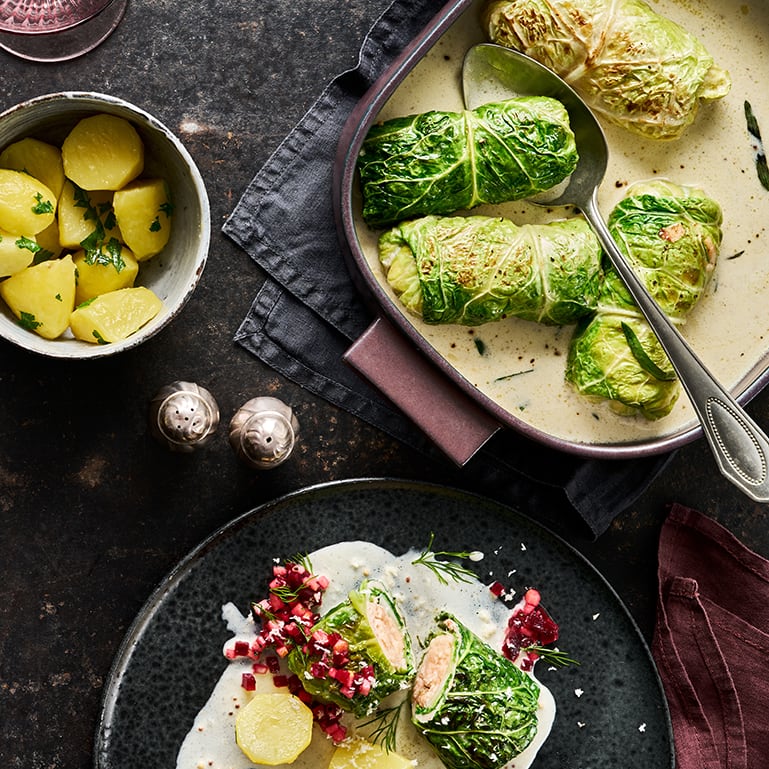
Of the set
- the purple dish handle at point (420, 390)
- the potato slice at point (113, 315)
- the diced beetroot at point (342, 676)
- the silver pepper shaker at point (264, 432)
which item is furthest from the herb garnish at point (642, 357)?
the potato slice at point (113, 315)

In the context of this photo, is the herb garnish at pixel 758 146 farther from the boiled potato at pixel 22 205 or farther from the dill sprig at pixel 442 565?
the boiled potato at pixel 22 205

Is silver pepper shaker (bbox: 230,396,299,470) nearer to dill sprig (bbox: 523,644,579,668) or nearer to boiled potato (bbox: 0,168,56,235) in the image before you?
boiled potato (bbox: 0,168,56,235)

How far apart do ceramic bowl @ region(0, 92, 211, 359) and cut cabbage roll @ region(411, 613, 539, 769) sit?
1.41 m

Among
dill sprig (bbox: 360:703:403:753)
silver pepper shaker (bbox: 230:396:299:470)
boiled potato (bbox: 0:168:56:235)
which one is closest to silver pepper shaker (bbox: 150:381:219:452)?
silver pepper shaker (bbox: 230:396:299:470)

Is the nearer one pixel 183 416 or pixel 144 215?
pixel 144 215

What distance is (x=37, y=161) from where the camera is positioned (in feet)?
9.62

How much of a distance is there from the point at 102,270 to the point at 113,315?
0.52ft

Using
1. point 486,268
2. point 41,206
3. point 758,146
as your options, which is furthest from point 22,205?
point 758,146

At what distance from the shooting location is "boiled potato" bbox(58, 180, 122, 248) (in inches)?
116

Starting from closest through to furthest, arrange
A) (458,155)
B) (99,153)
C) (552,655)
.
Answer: (99,153), (458,155), (552,655)

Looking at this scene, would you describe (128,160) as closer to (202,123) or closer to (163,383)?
(202,123)

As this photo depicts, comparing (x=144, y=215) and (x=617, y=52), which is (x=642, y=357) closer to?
(x=617, y=52)

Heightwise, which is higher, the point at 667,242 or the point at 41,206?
the point at 667,242

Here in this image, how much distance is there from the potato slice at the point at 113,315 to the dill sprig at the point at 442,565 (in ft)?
3.95
